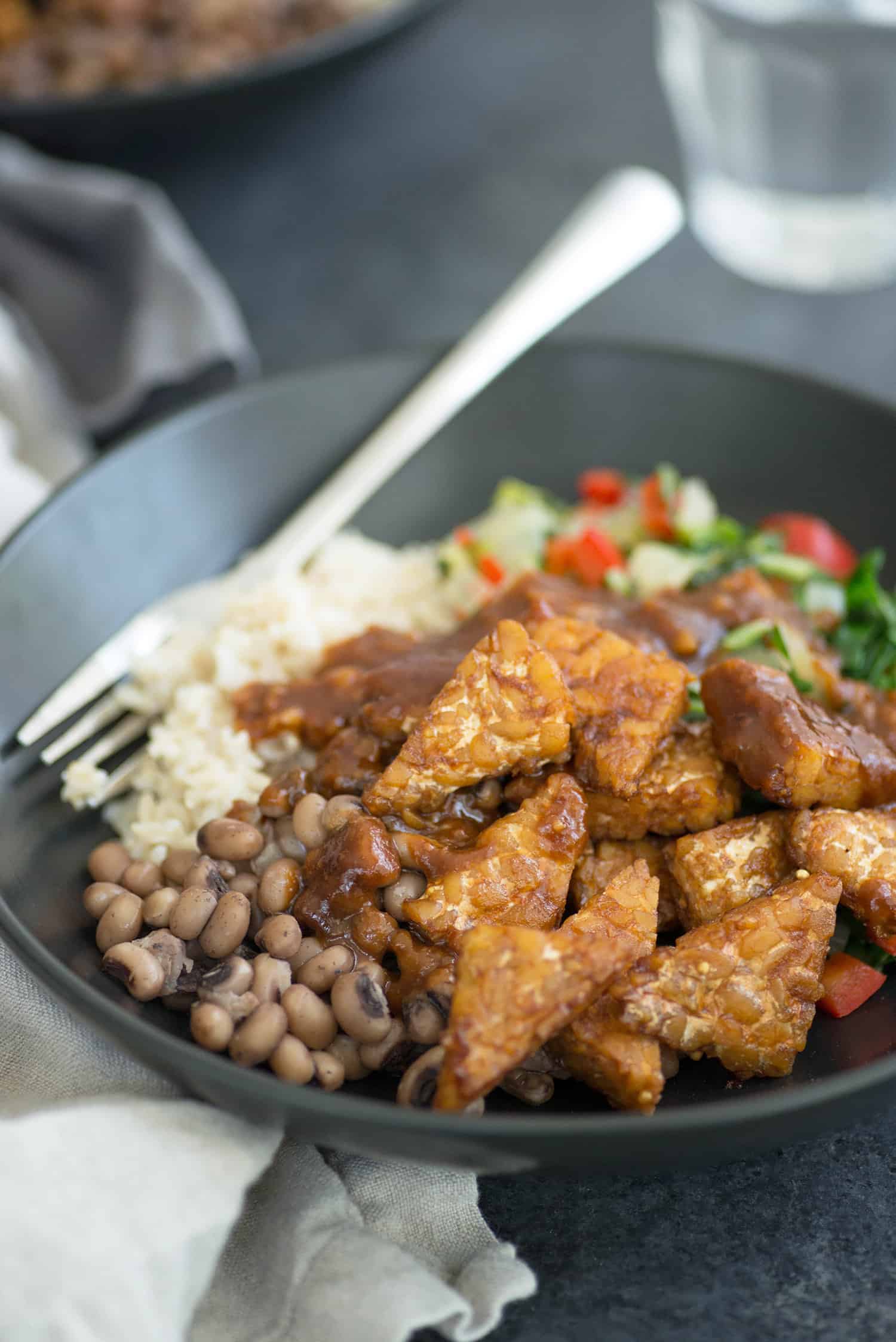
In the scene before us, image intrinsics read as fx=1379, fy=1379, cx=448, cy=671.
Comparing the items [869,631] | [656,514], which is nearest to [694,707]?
[869,631]

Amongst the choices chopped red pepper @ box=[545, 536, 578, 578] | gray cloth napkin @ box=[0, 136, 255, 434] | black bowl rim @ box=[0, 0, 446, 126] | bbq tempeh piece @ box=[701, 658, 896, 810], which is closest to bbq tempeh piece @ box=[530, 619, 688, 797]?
bbq tempeh piece @ box=[701, 658, 896, 810]

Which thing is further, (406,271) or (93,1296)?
(406,271)

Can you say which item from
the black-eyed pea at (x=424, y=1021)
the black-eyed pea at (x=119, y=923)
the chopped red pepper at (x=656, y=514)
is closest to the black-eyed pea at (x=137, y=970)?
the black-eyed pea at (x=119, y=923)

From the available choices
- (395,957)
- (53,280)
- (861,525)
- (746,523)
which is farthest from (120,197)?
(395,957)

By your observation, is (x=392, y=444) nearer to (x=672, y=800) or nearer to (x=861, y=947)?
(x=672, y=800)

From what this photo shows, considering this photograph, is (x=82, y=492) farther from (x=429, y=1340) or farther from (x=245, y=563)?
(x=429, y=1340)

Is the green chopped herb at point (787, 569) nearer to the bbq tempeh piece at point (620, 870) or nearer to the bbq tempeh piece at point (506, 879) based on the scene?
the bbq tempeh piece at point (620, 870)

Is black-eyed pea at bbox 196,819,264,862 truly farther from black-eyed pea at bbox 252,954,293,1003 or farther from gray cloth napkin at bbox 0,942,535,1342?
gray cloth napkin at bbox 0,942,535,1342
